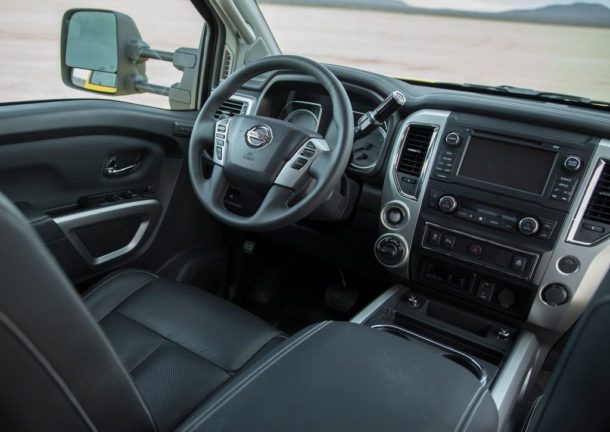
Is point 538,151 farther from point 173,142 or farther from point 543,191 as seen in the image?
point 173,142

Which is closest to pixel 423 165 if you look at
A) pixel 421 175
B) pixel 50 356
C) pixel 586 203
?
pixel 421 175

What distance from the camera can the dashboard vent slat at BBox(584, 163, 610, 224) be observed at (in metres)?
1.41

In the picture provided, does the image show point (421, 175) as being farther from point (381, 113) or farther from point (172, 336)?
point (172, 336)

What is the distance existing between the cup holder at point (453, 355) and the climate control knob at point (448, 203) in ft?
1.33

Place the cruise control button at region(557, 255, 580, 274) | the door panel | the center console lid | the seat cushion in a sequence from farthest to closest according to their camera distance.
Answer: the door panel
the cruise control button at region(557, 255, 580, 274)
the seat cushion
the center console lid

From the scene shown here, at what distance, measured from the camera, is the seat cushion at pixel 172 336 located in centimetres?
121

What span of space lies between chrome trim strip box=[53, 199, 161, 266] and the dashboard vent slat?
148cm

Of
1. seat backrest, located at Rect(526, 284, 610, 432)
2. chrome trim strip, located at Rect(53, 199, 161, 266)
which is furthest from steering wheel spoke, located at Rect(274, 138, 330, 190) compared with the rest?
seat backrest, located at Rect(526, 284, 610, 432)

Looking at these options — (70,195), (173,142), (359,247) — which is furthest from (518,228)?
(70,195)

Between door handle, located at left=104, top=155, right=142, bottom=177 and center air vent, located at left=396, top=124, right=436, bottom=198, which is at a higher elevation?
center air vent, located at left=396, top=124, right=436, bottom=198

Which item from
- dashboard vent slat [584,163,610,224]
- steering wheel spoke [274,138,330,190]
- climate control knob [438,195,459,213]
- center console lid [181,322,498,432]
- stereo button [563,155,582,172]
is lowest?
center console lid [181,322,498,432]

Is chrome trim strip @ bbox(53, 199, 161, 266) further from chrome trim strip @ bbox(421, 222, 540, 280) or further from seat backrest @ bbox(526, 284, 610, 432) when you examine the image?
seat backrest @ bbox(526, 284, 610, 432)

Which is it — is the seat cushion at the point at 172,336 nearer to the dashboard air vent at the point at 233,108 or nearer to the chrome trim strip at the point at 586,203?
the dashboard air vent at the point at 233,108

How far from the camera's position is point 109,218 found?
1.82 metres
